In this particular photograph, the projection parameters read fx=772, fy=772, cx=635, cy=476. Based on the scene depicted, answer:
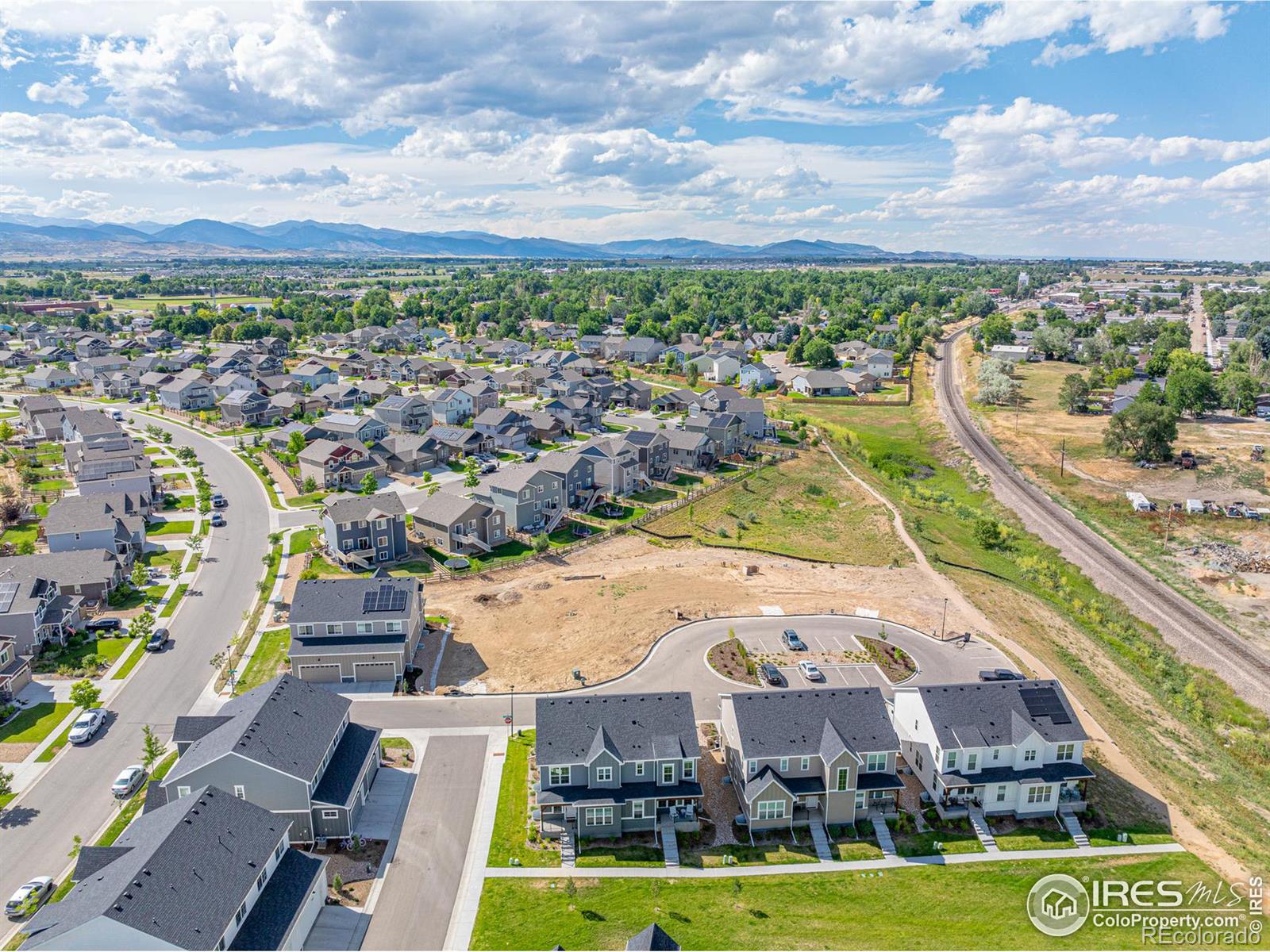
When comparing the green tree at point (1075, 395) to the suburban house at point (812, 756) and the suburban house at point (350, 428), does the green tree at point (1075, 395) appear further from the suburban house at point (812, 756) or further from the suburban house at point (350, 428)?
the suburban house at point (350, 428)

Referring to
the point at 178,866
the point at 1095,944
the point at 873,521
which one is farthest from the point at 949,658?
the point at 178,866

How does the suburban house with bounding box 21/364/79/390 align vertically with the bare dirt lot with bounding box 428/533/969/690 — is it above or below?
above

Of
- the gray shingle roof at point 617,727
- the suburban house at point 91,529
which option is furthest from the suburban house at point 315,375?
the gray shingle roof at point 617,727

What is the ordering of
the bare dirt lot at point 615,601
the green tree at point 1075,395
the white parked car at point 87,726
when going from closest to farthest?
1. the white parked car at point 87,726
2. the bare dirt lot at point 615,601
3. the green tree at point 1075,395

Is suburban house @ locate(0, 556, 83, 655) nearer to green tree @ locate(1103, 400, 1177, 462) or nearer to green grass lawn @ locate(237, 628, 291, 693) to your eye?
green grass lawn @ locate(237, 628, 291, 693)

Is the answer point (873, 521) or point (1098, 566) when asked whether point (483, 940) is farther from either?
point (1098, 566)

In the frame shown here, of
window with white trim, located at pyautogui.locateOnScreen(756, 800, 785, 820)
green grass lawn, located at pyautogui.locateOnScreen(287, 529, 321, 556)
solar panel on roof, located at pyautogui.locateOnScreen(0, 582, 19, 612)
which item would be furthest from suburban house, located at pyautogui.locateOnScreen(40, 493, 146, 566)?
window with white trim, located at pyautogui.locateOnScreen(756, 800, 785, 820)
